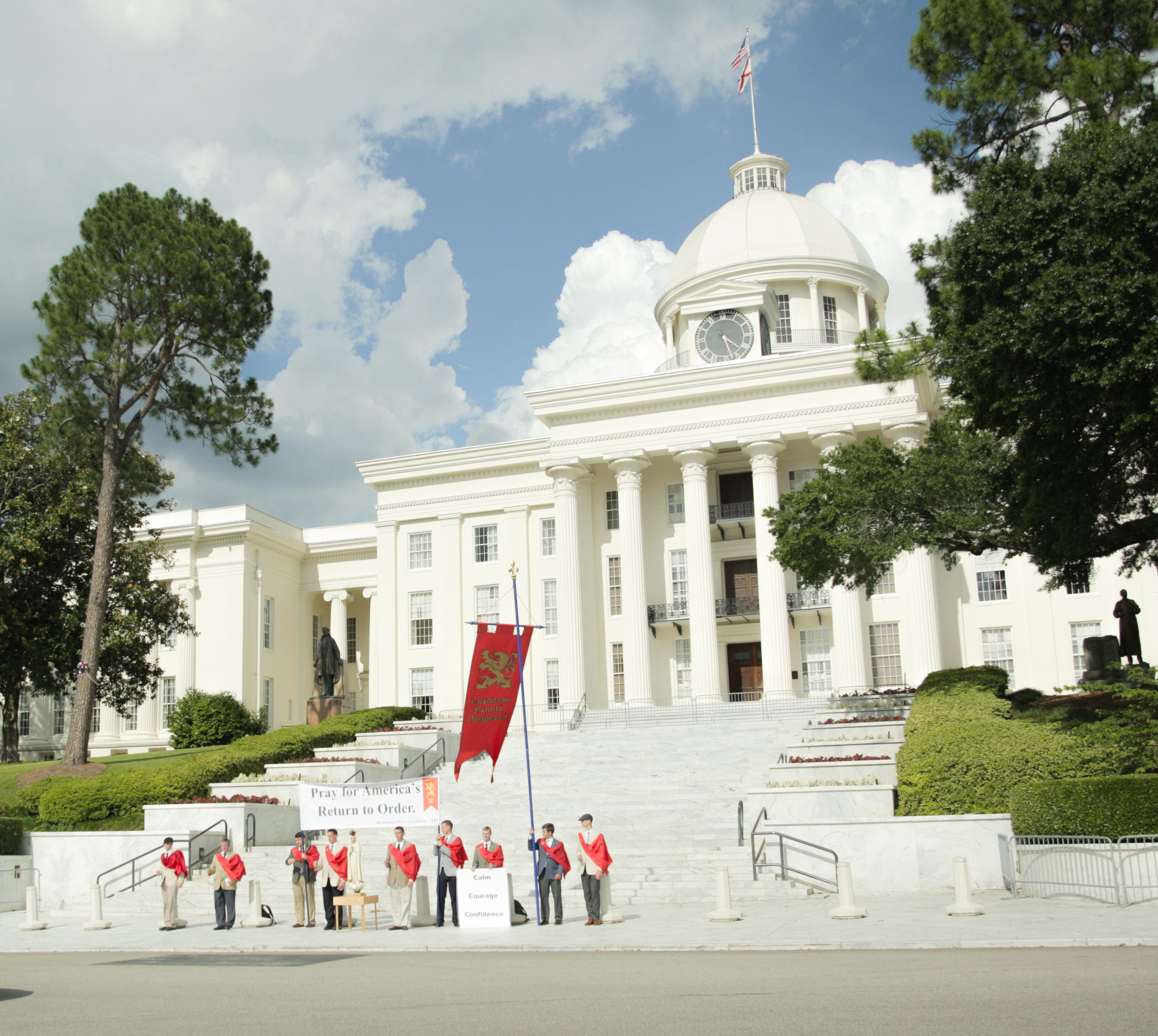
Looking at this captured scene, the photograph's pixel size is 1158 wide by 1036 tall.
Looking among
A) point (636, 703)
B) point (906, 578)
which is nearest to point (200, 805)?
point (636, 703)

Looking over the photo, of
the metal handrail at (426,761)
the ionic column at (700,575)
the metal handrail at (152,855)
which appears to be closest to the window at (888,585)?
the ionic column at (700,575)

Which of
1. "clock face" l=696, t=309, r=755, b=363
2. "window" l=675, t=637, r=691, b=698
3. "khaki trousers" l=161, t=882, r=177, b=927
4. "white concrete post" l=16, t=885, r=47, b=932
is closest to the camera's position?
"khaki trousers" l=161, t=882, r=177, b=927

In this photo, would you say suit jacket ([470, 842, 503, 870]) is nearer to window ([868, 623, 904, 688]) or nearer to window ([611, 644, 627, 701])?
window ([868, 623, 904, 688])

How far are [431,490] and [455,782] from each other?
2286 cm

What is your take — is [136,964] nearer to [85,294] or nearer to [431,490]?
[85,294]

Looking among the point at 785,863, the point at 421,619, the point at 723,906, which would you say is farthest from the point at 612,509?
the point at 723,906

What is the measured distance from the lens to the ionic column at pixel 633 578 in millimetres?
40781

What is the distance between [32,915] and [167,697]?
1445 inches

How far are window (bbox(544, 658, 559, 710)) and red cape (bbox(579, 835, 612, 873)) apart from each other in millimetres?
30195

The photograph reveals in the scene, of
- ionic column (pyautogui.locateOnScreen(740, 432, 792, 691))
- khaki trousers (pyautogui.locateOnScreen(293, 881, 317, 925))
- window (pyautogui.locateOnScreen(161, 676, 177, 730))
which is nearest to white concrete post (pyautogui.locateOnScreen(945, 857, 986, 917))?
khaki trousers (pyautogui.locateOnScreen(293, 881, 317, 925))

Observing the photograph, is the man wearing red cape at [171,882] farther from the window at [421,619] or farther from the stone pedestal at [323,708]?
the window at [421,619]

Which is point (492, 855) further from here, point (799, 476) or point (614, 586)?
point (799, 476)

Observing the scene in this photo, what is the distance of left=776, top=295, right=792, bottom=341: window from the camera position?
49.6 meters

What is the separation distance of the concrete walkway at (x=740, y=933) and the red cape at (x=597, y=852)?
0.84 meters
